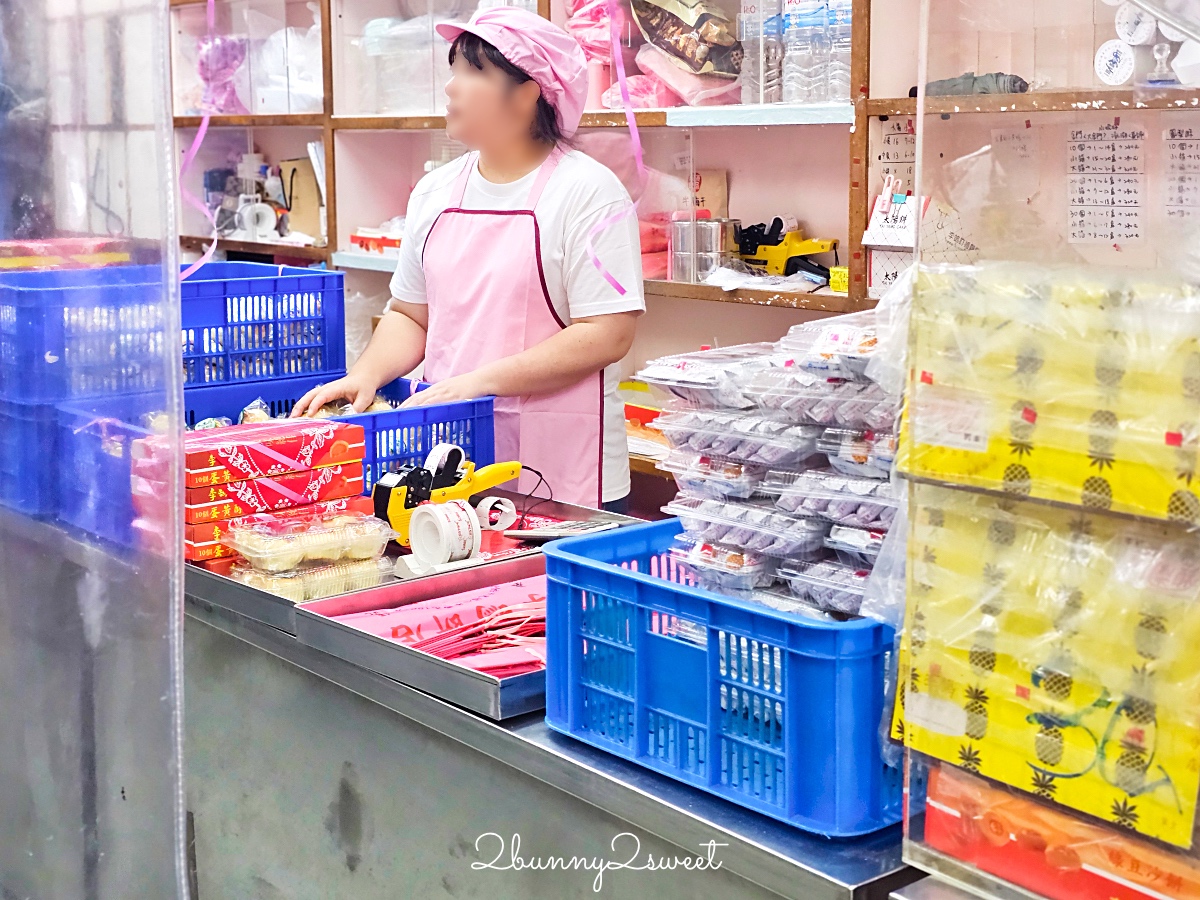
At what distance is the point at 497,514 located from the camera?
1.92 meters

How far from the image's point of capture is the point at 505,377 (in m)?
2.39

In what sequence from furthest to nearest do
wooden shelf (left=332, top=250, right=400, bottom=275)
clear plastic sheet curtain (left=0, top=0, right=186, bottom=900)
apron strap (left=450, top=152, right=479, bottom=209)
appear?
1. wooden shelf (left=332, top=250, right=400, bottom=275)
2. apron strap (left=450, top=152, right=479, bottom=209)
3. clear plastic sheet curtain (left=0, top=0, right=186, bottom=900)

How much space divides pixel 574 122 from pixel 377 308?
2.06 metres

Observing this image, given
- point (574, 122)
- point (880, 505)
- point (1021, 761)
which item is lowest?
point (1021, 761)

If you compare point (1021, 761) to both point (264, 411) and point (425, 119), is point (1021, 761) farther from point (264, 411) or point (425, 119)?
point (425, 119)

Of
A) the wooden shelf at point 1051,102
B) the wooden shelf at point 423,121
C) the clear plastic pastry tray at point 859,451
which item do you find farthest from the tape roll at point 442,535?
the wooden shelf at point 423,121

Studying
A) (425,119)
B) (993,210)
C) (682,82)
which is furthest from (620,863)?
(425,119)

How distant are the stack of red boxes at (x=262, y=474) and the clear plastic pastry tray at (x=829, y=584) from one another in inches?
31.9

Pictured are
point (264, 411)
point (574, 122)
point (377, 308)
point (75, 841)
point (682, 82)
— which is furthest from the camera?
point (377, 308)

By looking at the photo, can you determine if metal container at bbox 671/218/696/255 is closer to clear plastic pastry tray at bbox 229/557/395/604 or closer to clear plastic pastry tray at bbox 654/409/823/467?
clear plastic pastry tray at bbox 229/557/395/604

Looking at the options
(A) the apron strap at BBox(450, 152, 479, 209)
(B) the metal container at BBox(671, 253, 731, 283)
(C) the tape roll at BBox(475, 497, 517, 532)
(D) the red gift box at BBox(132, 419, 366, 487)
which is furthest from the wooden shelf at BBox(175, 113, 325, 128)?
(C) the tape roll at BBox(475, 497, 517, 532)

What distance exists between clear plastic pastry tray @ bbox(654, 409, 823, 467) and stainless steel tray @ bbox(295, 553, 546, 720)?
0.30 m

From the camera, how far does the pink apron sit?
2.53 metres

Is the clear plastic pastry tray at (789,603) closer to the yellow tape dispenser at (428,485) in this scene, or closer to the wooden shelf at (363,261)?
the yellow tape dispenser at (428,485)
